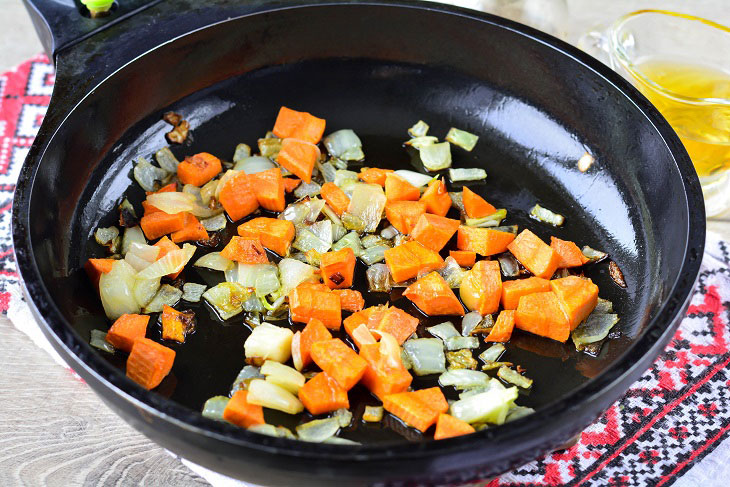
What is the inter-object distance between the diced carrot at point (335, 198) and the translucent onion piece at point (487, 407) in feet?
1.90

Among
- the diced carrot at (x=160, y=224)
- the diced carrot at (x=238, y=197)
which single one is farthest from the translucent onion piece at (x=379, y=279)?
the diced carrot at (x=160, y=224)

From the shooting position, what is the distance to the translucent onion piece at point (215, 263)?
63.8 inches

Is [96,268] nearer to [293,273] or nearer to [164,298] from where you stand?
[164,298]

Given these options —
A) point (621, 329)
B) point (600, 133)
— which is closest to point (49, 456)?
point (621, 329)

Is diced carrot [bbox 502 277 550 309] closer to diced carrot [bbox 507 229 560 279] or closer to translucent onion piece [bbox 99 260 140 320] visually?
diced carrot [bbox 507 229 560 279]

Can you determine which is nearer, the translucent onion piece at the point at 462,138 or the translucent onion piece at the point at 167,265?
the translucent onion piece at the point at 167,265

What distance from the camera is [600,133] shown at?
1.82 metres

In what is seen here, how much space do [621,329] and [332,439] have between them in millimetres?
636

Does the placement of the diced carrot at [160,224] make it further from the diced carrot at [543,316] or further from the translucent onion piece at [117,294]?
the diced carrot at [543,316]

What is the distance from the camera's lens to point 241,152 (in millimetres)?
1888

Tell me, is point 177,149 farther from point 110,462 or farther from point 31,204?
point 110,462

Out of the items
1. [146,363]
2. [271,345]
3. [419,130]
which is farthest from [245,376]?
[419,130]

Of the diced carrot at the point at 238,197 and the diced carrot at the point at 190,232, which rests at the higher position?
the diced carrot at the point at 238,197

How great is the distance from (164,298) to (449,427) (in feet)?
2.10
